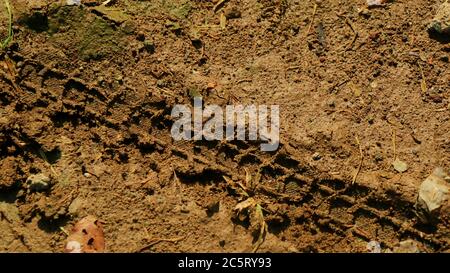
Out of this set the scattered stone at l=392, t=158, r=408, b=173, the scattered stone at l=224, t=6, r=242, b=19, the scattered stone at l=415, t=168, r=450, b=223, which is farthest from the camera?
the scattered stone at l=224, t=6, r=242, b=19

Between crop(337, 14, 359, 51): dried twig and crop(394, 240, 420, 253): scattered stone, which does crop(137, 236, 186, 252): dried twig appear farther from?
crop(337, 14, 359, 51): dried twig

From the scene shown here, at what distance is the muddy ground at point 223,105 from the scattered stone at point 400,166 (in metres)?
0.02

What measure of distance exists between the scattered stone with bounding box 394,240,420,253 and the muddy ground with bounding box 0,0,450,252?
0.02 meters

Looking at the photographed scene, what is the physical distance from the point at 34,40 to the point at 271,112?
1437mm

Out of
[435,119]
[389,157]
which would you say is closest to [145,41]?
[389,157]

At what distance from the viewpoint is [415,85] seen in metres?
2.92

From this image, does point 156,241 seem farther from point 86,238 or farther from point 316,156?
point 316,156

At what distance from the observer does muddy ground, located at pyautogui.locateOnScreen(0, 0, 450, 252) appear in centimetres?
267

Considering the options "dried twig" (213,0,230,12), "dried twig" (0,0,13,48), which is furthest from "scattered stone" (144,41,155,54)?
"dried twig" (0,0,13,48)

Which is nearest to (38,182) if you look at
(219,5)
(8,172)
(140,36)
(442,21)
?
(8,172)

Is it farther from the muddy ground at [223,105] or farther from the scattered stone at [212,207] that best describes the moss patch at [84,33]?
the scattered stone at [212,207]

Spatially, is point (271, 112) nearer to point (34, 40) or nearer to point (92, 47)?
point (92, 47)

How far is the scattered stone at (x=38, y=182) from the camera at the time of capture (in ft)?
8.77

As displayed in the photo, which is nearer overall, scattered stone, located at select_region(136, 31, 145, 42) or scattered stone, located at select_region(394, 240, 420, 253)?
scattered stone, located at select_region(394, 240, 420, 253)
